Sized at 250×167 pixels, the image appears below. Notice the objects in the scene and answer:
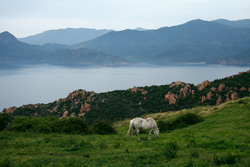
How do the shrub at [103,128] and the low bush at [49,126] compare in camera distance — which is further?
the shrub at [103,128]

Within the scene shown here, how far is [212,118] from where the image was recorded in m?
22.0

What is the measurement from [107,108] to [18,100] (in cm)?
9250

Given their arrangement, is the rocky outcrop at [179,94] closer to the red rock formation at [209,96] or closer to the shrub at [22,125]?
the red rock formation at [209,96]

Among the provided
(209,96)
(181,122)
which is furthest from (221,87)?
(181,122)

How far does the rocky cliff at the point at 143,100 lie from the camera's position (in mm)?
48125

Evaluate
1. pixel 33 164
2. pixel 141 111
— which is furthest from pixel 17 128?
pixel 141 111

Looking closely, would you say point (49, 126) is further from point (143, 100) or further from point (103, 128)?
point (143, 100)

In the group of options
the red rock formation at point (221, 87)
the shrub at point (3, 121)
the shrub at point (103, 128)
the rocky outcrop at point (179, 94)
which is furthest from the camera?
the rocky outcrop at point (179, 94)

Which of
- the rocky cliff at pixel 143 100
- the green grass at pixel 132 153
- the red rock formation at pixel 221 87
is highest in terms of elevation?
the red rock formation at pixel 221 87

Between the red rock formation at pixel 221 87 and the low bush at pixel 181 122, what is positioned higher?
the red rock formation at pixel 221 87

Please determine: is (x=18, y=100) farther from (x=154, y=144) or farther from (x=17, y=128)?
(x=154, y=144)

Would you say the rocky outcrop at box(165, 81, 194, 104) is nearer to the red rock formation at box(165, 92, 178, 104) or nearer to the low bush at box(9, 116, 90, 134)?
the red rock formation at box(165, 92, 178, 104)

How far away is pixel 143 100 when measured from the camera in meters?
58.3

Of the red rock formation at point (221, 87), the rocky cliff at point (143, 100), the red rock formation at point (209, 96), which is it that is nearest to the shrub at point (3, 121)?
the rocky cliff at point (143, 100)
